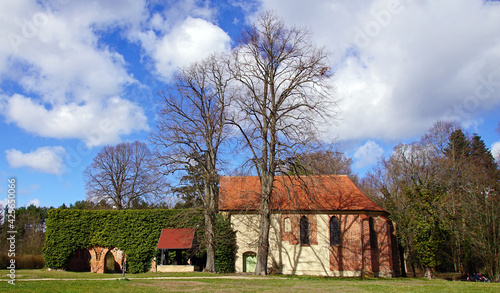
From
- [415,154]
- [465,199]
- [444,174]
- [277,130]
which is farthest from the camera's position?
[415,154]

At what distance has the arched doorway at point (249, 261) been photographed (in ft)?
95.3

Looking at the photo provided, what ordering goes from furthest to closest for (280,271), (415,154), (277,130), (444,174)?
(415,154) < (444,174) < (280,271) < (277,130)

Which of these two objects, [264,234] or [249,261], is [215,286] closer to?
[264,234]

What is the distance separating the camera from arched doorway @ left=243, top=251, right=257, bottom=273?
29047 millimetres

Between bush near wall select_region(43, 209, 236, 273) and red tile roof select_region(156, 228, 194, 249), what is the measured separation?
0.60 m

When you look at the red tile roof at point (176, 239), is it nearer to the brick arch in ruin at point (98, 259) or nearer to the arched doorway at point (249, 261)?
the arched doorway at point (249, 261)

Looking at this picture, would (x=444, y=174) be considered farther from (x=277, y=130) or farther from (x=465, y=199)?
(x=277, y=130)

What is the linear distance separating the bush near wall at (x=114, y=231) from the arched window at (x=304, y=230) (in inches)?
220

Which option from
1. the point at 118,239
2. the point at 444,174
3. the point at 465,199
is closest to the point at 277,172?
the point at 118,239

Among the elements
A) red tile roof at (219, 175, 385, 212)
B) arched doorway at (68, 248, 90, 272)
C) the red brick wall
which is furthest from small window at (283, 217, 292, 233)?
arched doorway at (68, 248, 90, 272)

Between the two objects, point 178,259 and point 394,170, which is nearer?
point 178,259

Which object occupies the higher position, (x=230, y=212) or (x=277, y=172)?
(x=277, y=172)

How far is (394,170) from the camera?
140 ft

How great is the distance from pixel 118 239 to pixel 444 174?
32.0m
